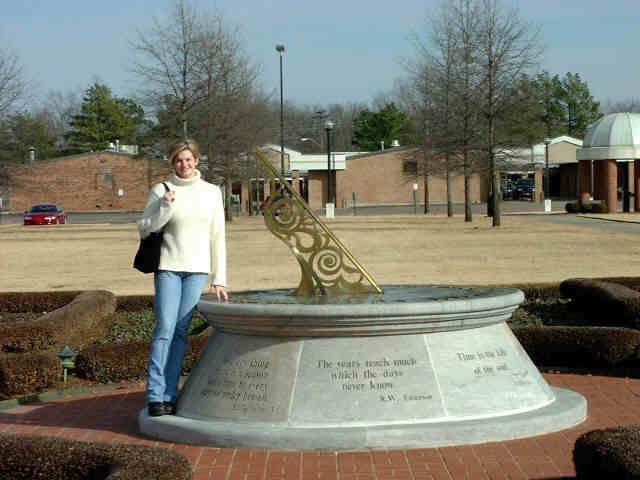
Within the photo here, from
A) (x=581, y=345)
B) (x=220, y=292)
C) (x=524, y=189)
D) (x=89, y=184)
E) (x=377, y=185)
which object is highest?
(x=89, y=184)

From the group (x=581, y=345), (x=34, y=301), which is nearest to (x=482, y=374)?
(x=581, y=345)

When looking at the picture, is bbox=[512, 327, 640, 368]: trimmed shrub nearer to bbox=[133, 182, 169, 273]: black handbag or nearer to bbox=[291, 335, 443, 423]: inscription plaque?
bbox=[291, 335, 443, 423]: inscription plaque

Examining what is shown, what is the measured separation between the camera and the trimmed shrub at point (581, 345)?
10164mm

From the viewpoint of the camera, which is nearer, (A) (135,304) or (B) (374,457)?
(B) (374,457)

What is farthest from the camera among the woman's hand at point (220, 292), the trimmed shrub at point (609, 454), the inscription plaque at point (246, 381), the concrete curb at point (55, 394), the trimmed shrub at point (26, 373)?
the trimmed shrub at point (26, 373)

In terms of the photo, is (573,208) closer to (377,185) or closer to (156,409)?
(377,185)

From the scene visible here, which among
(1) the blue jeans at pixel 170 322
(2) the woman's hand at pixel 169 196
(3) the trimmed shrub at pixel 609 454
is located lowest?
(3) the trimmed shrub at pixel 609 454

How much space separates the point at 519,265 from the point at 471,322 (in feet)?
51.2

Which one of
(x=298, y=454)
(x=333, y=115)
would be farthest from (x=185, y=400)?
(x=333, y=115)

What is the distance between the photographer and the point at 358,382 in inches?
279

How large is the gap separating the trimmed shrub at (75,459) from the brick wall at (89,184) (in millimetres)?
71454

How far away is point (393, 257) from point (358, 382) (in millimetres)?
18551

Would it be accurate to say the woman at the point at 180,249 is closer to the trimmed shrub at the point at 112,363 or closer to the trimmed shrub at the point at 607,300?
the trimmed shrub at the point at 112,363

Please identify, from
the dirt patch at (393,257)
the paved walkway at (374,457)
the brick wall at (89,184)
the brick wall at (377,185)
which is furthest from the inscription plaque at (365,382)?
the brick wall at (377,185)
